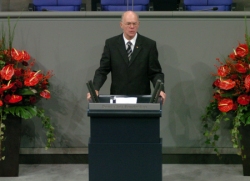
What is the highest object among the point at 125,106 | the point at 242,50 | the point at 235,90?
the point at 242,50

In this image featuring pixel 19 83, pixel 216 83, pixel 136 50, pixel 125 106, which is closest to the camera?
pixel 125 106

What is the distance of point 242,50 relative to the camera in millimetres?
5027

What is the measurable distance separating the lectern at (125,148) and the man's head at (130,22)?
3.57 ft

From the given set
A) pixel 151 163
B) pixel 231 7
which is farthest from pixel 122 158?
pixel 231 7

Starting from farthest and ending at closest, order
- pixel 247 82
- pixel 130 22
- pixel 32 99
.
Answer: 1. pixel 32 99
2. pixel 247 82
3. pixel 130 22

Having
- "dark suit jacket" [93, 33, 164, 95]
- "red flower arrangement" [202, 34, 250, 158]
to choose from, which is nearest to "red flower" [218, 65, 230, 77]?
"red flower arrangement" [202, 34, 250, 158]

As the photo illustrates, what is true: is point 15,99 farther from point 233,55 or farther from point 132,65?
point 233,55

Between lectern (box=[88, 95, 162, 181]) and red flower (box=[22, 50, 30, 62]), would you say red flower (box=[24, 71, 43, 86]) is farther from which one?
lectern (box=[88, 95, 162, 181])

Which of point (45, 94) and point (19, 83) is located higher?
point (19, 83)

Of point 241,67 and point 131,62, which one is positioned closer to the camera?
point 131,62

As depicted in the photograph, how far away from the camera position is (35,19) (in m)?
5.49

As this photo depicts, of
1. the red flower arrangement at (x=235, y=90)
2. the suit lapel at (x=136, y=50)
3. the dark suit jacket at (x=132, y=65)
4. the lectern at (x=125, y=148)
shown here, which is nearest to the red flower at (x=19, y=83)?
the dark suit jacket at (x=132, y=65)

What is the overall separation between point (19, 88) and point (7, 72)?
215 mm

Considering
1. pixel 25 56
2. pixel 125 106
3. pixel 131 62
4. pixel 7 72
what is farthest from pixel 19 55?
pixel 125 106
